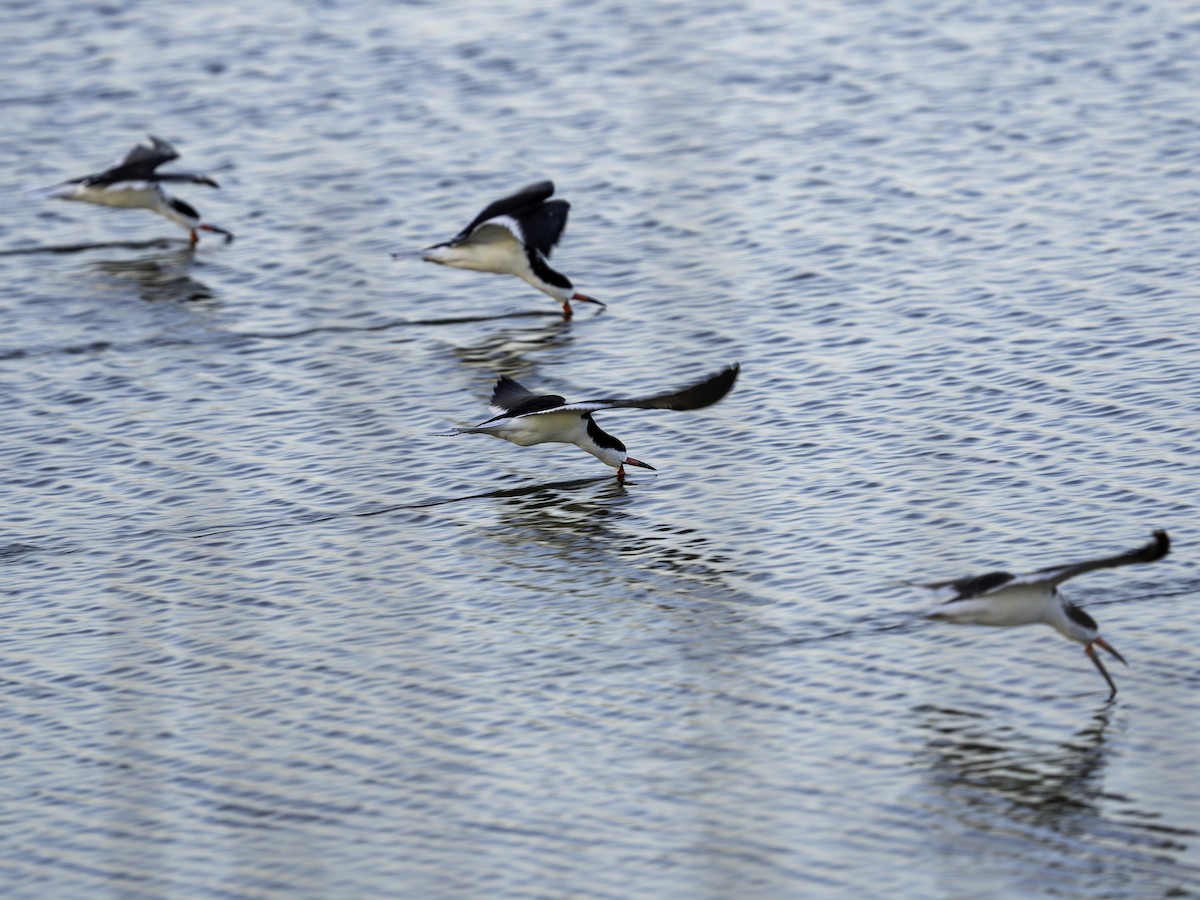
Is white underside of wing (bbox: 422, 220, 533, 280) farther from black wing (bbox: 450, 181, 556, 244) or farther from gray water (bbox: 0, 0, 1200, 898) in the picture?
gray water (bbox: 0, 0, 1200, 898)

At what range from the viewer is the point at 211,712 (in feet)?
27.7

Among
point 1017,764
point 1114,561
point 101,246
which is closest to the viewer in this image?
point 1114,561

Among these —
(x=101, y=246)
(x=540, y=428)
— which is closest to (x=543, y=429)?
(x=540, y=428)

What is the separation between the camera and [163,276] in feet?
48.5

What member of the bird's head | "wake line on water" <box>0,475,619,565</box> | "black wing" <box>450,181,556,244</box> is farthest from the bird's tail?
the bird's head

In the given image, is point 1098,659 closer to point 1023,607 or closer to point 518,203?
point 1023,607

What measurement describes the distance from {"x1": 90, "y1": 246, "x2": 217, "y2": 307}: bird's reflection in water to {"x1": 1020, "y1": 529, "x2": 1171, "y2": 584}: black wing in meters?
7.63

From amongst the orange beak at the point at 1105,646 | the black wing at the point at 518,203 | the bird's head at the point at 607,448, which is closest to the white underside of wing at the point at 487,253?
the black wing at the point at 518,203

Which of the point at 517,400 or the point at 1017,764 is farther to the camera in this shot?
the point at 517,400

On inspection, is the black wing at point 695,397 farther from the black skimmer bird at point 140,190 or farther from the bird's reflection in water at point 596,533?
the black skimmer bird at point 140,190

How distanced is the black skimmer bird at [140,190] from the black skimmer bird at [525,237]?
2.67m

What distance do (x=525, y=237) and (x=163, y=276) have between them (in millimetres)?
3131

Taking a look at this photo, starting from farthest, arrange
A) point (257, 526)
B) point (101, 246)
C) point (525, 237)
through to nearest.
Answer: point (101, 246), point (525, 237), point (257, 526)

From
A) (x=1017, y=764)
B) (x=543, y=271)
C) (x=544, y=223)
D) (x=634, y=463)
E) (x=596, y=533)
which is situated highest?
(x=544, y=223)
